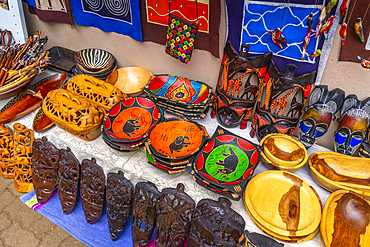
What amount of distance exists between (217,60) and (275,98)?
49 centimetres

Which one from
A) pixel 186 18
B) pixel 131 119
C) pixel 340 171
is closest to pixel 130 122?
pixel 131 119

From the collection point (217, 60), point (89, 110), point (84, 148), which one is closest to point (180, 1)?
point (217, 60)

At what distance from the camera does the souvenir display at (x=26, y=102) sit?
177 centimetres

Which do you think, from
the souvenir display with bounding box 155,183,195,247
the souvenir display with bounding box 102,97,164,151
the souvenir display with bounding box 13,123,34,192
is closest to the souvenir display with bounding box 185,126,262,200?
the souvenir display with bounding box 155,183,195,247

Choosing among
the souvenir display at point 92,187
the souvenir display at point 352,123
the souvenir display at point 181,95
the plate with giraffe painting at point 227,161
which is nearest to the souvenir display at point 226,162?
the plate with giraffe painting at point 227,161

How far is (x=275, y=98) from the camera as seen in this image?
58.3 inches

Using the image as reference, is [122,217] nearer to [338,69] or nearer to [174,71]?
[174,71]

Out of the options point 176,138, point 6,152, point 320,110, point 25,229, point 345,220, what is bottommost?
point 25,229

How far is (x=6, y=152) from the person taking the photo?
5.95ft

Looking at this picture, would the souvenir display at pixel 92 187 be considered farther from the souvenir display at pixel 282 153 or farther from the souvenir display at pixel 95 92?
the souvenir display at pixel 282 153

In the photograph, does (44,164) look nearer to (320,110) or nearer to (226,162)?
(226,162)

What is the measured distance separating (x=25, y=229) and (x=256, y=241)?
1648mm

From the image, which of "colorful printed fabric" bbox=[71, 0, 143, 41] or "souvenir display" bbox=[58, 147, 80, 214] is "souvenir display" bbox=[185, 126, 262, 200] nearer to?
"souvenir display" bbox=[58, 147, 80, 214]

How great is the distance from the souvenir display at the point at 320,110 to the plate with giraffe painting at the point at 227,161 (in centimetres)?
33
